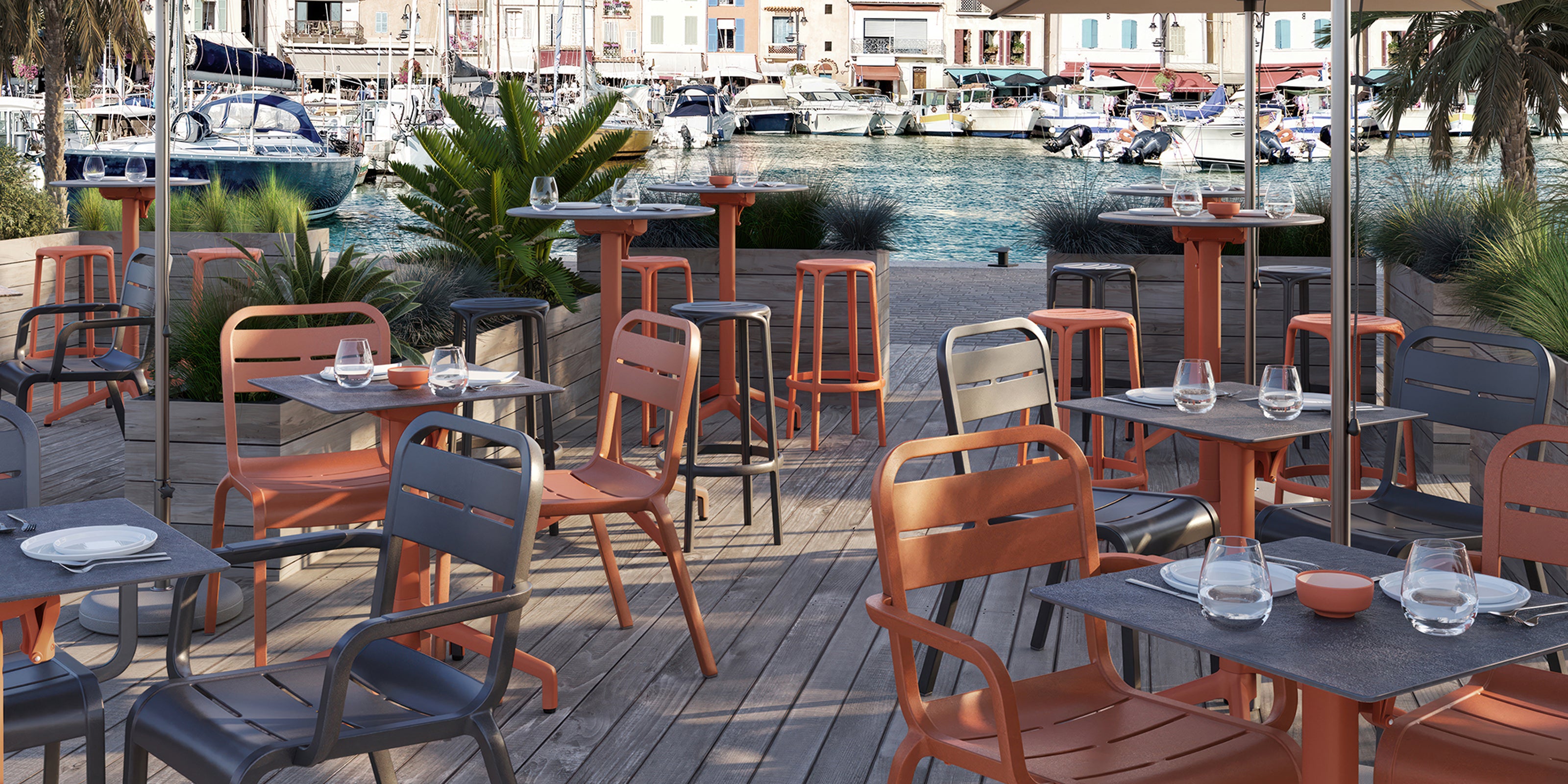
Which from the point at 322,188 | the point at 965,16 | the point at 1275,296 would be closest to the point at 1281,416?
the point at 1275,296

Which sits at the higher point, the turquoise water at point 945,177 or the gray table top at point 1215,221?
the turquoise water at point 945,177

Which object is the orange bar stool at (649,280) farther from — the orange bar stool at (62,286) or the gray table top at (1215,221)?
the orange bar stool at (62,286)

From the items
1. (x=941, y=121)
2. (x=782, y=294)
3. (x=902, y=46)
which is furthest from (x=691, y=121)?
(x=782, y=294)

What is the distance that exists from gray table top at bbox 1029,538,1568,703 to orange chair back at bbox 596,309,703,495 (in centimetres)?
171

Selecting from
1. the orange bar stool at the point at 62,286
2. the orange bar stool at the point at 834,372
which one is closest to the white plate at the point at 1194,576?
the orange bar stool at the point at 834,372

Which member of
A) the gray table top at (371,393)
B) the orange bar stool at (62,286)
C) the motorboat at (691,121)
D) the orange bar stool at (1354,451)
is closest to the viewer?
the gray table top at (371,393)

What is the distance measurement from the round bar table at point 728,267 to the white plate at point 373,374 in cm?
235

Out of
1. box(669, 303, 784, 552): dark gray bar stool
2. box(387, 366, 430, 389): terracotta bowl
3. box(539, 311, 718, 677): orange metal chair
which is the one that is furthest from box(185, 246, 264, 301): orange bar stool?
box(387, 366, 430, 389): terracotta bowl

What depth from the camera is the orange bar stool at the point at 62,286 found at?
6582 mm

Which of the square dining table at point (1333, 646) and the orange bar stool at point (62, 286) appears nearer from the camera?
the square dining table at point (1333, 646)

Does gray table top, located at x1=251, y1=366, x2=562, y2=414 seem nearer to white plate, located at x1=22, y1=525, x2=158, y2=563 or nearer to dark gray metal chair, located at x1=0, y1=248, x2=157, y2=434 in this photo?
white plate, located at x1=22, y1=525, x2=158, y2=563

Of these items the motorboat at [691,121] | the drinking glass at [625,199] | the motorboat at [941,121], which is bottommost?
the drinking glass at [625,199]

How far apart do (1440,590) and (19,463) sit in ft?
7.43

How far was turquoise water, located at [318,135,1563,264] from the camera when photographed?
2884 centimetres
